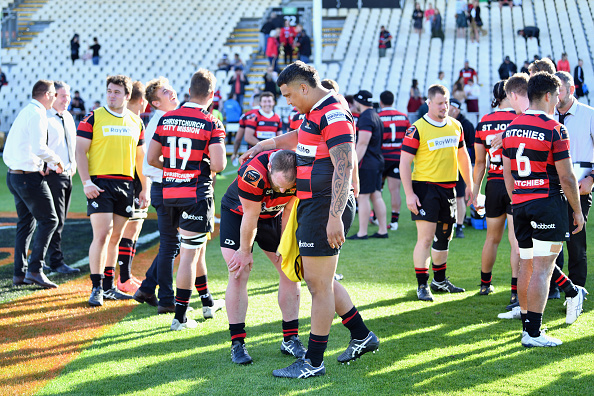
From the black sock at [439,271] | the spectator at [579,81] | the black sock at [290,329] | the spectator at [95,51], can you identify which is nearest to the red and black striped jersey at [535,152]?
the black sock at [439,271]

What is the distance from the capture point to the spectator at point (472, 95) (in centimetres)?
1930

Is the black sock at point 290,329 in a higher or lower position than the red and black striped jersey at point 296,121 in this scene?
lower

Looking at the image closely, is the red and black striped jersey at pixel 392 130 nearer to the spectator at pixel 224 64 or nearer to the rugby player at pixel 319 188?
the rugby player at pixel 319 188

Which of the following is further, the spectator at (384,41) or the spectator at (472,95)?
the spectator at (384,41)

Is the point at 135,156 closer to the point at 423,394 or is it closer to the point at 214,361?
the point at 214,361

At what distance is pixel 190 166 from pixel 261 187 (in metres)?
1.13

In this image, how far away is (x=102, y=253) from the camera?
5.60 metres

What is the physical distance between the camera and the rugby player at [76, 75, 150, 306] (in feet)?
18.4

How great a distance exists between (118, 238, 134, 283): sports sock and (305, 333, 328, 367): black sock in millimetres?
3023

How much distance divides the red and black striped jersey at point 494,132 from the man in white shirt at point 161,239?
2801mm

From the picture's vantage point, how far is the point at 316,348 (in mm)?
3812

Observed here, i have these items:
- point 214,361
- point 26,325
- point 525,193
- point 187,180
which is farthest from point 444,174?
point 26,325

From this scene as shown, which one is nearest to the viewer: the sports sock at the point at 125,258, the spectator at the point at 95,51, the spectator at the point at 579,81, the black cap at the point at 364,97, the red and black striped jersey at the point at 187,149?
the red and black striped jersey at the point at 187,149

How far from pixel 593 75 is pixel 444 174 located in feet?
61.4
